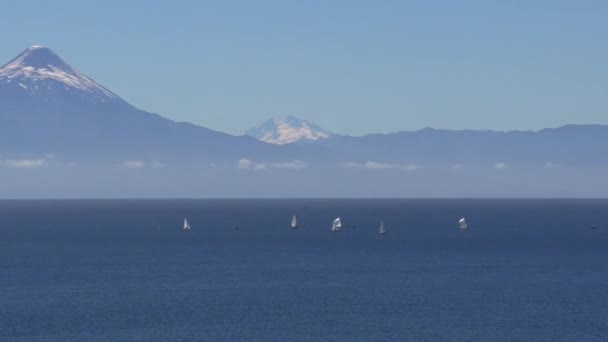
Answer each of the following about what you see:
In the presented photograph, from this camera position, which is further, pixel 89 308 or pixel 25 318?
pixel 89 308

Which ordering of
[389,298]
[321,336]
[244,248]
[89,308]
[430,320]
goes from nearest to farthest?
1. [321,336]
2. [430,320]
3. [89,308]
4. [389,298]
5. [244,248]

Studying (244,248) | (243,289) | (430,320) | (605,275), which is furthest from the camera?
(244,248)

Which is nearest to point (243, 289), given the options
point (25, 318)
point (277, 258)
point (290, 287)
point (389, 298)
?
point (290, 287)

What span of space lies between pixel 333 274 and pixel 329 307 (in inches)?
1317

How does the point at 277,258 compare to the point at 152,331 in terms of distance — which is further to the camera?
the point at 277,258

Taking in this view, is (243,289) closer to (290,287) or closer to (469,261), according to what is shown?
(290,287)

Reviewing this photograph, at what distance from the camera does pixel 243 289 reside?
125 m

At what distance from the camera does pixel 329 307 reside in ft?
358

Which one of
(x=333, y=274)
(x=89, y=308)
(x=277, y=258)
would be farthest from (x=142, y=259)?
(x=89, y=308)

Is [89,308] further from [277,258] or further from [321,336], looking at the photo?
[277,258]

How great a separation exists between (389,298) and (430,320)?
1558 centimetres

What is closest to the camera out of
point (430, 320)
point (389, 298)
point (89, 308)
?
point (430, 320)

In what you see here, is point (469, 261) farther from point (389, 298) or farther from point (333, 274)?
point (389, 298)

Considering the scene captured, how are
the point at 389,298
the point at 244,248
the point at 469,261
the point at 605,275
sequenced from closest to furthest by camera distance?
1. the point at 389,298
2. the point at 605,275
3. the point at 469,261
4. the point at 244,248
